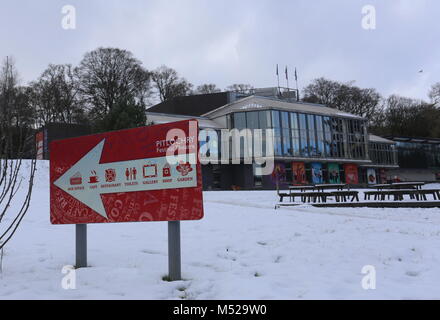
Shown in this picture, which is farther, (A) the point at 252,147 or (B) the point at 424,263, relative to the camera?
(A) the point at 252,147

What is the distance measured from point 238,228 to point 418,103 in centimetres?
6996

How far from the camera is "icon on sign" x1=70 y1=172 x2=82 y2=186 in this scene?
5.13m

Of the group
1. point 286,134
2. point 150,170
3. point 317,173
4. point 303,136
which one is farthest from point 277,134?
point 150,170

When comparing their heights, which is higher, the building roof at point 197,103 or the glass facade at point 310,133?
the building roof at point 197,103

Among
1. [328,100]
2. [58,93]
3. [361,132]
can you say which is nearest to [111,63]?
[58,93]

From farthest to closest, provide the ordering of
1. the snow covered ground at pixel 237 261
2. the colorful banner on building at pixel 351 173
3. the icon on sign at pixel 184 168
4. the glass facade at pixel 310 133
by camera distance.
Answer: the colorful banner on building at pixel 351 173, the glass facade at pixel 310 133, the icon on sign at pixel 184 168, the snow covered ground at pixel 237 261

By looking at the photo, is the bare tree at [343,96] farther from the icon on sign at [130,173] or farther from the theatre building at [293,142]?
the icon on sign at [130,173]

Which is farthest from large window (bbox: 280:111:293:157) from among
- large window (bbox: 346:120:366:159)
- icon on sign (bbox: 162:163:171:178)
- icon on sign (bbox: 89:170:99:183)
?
icon on sign (bbox: 162:163:171:178)

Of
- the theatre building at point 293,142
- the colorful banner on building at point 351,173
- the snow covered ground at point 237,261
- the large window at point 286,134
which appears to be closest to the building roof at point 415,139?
the theatre building at point 293,142

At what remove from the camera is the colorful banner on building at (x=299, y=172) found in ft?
139

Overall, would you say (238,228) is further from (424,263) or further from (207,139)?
(207,139)

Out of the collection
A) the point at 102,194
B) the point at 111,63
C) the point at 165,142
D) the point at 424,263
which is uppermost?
the point at 111,63

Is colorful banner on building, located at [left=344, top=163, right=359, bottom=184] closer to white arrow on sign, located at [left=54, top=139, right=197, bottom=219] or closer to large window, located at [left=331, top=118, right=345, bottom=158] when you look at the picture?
large window, located at [left=331, top=118, right=345, bottom=158]
